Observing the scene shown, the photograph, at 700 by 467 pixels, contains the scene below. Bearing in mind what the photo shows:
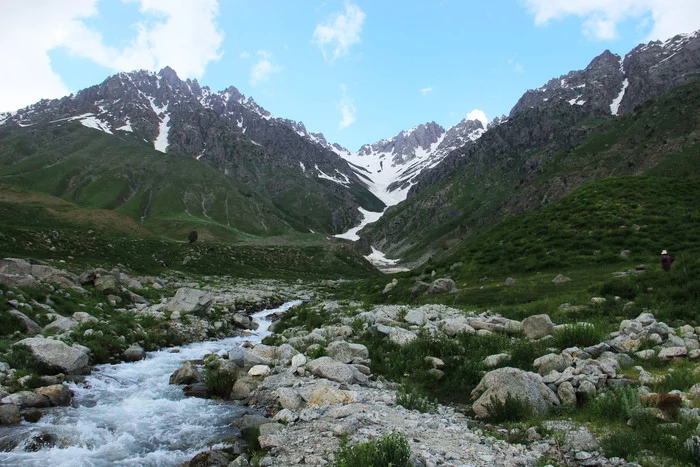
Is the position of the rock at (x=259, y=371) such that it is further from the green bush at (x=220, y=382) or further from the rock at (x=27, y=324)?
the rock at (x=27, y=324)

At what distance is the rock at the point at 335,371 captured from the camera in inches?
486

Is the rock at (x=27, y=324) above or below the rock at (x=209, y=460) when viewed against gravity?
above

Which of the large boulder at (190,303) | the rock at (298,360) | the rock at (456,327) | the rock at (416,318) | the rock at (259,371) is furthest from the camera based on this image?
the large boulder at (190,303)

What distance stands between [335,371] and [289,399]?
2150 mm

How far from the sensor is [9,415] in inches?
388

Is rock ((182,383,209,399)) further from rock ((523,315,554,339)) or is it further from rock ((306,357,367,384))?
rock ((523,315,554,339))

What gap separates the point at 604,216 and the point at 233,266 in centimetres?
5883

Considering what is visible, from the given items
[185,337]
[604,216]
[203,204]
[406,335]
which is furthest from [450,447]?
[203,204]

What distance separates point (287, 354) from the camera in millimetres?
15453

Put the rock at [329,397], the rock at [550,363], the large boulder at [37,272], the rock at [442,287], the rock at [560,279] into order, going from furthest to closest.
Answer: the rock at [442,287] → the rock at [560,279] → the large boulder at [37,272] → the rock at [329,397] → the rock at [550,363]

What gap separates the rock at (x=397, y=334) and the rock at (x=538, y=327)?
4079mm

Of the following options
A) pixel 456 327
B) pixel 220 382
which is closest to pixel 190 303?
pixel 220 382

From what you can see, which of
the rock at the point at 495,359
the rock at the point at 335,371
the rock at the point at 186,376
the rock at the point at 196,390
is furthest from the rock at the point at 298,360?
the rock at the point at 495,359

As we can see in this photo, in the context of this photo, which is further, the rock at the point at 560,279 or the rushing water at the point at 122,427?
the rock at the point at 560,279
